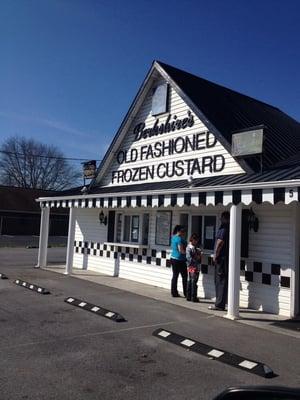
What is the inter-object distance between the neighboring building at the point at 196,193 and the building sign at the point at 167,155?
3cm

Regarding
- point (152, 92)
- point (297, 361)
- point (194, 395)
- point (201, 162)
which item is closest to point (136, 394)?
point (194, 395)

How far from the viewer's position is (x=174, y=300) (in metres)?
10.7

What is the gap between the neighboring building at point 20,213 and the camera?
137 ft

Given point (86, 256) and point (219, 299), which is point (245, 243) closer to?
point (219, 299)

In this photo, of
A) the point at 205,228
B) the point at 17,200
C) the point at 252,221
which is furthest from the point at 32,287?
the point at 17,200

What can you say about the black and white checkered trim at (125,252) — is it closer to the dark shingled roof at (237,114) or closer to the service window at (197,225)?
the service window at (197,225)

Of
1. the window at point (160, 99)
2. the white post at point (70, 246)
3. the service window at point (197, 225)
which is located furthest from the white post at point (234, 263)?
the white post at point (70, 246)

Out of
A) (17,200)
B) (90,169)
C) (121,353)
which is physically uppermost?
(17,200)

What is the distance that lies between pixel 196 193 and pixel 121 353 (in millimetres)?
4307

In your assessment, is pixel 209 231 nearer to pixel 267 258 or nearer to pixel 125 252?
pixel 267 258

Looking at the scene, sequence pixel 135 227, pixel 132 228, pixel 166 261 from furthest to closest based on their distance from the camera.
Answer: pixel 132 228 → pixel 135 227 → pixel 166 261

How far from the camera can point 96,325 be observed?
26.1ft

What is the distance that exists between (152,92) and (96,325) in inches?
333

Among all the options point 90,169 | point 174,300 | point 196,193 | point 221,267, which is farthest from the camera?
point 90,169
